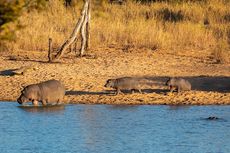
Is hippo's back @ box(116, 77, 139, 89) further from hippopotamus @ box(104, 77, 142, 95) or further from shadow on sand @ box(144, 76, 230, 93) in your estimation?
shadow on sand @ box(144, 76, 230, 93)

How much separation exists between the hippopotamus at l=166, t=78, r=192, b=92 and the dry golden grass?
421 cm

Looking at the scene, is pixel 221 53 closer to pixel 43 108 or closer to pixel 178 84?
pixel 178 84

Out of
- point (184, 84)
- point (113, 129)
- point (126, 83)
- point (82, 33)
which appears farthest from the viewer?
point (82, 33)

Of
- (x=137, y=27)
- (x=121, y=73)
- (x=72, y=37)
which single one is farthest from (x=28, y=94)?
(x=137, y=27)

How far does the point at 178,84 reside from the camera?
12969mm

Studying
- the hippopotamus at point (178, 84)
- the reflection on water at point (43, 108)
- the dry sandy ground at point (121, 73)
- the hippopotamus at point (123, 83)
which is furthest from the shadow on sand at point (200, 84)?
the reflection on water at point (43, 108)

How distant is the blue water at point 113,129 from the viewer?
28.5ft

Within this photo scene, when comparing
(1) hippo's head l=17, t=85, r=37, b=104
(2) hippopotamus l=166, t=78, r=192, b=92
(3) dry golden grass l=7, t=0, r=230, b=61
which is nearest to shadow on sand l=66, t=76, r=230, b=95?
(2) hippopotamus l=166, t=78, r=192, b=92

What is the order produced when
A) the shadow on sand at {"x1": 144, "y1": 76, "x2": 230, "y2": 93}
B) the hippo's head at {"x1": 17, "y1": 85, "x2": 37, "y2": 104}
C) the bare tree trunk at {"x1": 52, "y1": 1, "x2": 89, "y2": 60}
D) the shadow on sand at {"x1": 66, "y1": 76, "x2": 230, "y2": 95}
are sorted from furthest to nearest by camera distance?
the bare tree trunk at {"x1": 52, "y1": 1, "x2": 89, "y2": 60}
the shadow on sand at {"x1": 144, "y1": 76, "x2": 230, "y2": 93}
the shadow on sand at {"x1": 66, "y1": 76, "x2": 230, "y2": 95}
the hippo's head at {"x1": 17, "y1": 85, "x2": 37, "y2": 104}

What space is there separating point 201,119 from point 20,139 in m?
3.33

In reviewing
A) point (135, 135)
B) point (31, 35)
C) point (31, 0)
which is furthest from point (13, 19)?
point (31, 35)

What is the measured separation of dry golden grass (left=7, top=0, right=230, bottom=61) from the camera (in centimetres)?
1877

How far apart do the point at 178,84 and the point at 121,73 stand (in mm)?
2690

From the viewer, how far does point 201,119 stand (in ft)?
35.5
